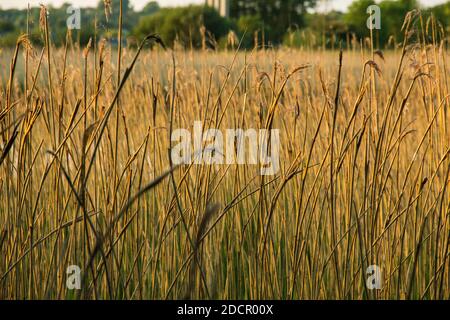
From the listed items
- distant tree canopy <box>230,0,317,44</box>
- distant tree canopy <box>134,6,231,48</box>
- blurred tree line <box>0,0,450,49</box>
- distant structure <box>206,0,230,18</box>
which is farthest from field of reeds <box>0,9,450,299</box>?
distant tree canopy <box>230,0,317,44</box>

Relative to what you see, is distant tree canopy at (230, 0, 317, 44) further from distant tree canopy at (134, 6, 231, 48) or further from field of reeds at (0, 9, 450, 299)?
field of reeds at (0, 9, 450, 299)

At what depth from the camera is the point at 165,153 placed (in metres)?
2.70

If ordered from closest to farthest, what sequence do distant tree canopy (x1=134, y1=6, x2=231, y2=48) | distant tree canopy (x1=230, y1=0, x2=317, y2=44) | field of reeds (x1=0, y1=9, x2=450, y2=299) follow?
field of reeds (x1=0, y1=9, x2=450, y2=299) < distant tree canopy (x1=134, y1=6, x2=231, y2=48) < distant tree canopy (x1=230, y1=0, x2=317, y2=44)

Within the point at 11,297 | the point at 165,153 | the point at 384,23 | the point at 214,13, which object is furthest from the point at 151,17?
the point at 11,297

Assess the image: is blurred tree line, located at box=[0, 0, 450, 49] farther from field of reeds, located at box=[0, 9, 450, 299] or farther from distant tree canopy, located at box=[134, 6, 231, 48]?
field of reeds, located at box=[0, 9, 450, 299]

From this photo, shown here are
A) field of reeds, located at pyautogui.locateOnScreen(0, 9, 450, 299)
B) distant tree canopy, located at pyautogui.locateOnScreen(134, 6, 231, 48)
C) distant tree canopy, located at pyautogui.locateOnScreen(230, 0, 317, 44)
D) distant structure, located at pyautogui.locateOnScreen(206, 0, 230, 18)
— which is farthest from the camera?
distant tree canopy, located at pyautogui.locateOnScreen(230, 0, 317, 44)

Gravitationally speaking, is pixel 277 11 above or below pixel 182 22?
above

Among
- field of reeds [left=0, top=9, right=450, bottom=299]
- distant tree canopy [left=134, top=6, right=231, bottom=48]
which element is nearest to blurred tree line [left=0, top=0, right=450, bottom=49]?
distant tree canopy [left=134, top=6, right=231, bottom=48]

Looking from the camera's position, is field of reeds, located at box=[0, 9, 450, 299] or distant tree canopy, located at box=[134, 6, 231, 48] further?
distant tree canopy, located at box=[134, 6, 231, 48]

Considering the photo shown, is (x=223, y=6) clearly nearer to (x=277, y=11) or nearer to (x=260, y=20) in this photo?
(x=260, y=20)

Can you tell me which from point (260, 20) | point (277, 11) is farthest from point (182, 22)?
point (277, 11)

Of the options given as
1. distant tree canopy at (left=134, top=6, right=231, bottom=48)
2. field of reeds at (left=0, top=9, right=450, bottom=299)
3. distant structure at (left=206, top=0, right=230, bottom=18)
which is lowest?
field of reeds at (left=0, top=9, right=450, bottom=299)

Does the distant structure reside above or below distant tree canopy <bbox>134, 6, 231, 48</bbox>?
above
